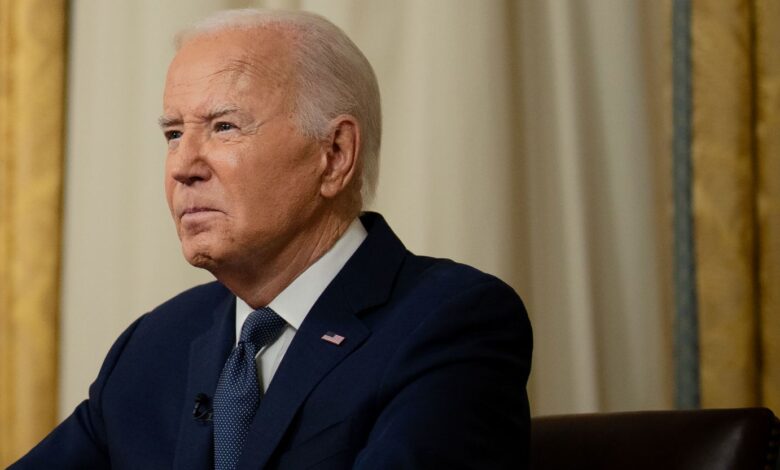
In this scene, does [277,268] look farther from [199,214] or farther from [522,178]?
[522,178]

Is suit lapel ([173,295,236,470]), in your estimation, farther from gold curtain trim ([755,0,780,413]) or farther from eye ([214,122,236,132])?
gold curtain trim ([755,0,780,413])

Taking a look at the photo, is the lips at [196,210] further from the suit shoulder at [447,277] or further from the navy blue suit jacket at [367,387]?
the suit shoulder at [447,277]

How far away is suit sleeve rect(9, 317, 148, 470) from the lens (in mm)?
2367

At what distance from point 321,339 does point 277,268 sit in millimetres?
216

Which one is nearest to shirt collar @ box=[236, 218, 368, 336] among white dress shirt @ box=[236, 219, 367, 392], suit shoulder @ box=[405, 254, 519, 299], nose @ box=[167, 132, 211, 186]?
white dress shirt @ box=[236, 219, 367, 392]

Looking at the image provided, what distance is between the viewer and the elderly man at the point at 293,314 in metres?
1.94

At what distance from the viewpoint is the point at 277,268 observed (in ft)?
7.30

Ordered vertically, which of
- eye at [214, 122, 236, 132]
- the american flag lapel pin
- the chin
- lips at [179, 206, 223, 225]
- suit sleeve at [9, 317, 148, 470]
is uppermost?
eye at [214, 122, 236, 132]

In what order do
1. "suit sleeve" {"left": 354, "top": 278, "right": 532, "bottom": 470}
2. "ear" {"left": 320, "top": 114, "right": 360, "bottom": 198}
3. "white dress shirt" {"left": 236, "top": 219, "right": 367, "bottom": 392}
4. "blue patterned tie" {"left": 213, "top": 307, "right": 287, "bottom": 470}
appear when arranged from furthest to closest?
"ear" {"left": 320, "top": 114, "right": 360, "bottom": 198}, "white dress shirt" {"left": 236, "top": 219, "right": 367, "bottom": 392}, "blue patterned tie" {"left": 213, "top": 307, "right": 287, "bottom": 470}, "suit sleeve" {"left": 354, "top": 278, "right": 532, "bottom": 470}

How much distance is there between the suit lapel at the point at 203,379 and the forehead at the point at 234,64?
0.47m

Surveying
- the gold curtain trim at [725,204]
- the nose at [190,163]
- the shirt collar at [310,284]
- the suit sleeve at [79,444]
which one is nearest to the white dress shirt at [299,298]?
the shirt collar at [310,284]

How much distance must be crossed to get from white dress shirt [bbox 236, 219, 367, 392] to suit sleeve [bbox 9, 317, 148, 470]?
40 centimetres

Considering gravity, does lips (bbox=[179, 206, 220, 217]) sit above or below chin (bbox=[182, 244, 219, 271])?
above

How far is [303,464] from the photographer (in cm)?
196
